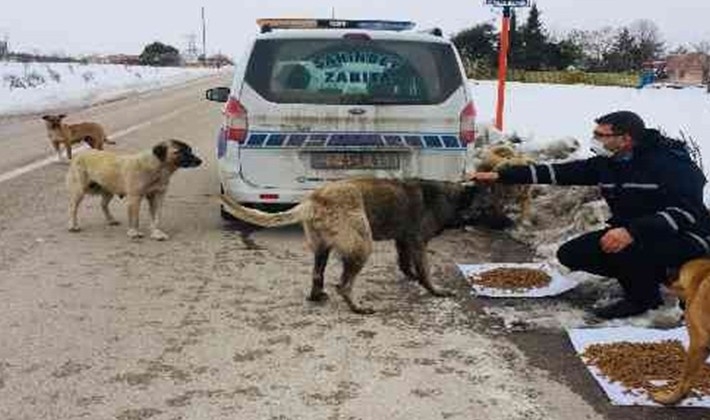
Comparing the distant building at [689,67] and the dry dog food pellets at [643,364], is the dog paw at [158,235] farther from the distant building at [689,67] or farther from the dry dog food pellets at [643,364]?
the distant building at [689,67]

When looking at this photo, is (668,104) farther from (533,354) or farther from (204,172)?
(533,354)

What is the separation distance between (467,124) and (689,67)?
4678 cm

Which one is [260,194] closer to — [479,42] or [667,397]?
[667,397]

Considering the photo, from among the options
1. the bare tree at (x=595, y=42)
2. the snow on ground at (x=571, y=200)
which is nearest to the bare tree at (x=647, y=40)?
the bare tree at (x=595, y=42)

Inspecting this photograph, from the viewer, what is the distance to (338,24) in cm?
893

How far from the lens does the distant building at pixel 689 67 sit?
47156 millimetres

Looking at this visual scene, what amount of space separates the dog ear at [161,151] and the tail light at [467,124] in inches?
97.7

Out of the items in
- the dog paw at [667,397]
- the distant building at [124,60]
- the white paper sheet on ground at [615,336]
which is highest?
the dog paw at [667,397]

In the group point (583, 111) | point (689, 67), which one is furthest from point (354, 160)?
point (689, 67)

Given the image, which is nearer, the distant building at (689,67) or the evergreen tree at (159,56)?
the distant building at (689,67)

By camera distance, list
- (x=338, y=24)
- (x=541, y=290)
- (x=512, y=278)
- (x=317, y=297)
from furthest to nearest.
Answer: (x=338, y=24)
(x=512, y=278)
(x=541, y=290)
(x=317, y=297)

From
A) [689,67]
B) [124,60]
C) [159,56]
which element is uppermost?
[689,67]

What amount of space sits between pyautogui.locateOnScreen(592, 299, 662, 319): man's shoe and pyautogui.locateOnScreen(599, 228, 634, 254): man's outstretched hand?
19.7 inches

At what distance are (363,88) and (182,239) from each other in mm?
1976
